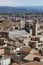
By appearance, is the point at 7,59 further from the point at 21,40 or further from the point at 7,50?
the point at 21,40

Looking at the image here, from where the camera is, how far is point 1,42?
23.6m

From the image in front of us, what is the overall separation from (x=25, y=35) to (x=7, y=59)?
43.5 ft

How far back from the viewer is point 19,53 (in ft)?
61.9

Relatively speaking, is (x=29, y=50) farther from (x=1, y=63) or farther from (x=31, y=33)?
(x=31, y=33)

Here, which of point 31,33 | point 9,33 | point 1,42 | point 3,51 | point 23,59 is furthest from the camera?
point 31,33

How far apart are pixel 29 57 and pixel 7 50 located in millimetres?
2657

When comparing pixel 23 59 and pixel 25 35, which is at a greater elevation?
pixel 23 59

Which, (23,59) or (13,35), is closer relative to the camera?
(23,59)

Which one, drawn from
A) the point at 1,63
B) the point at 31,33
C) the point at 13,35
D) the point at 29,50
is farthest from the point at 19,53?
the point at 31,33

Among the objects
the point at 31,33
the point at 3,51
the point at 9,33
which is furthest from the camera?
the point at 31,33

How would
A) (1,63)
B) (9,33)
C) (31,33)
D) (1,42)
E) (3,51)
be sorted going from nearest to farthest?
(1,63) < (3,51) < (1,42) < (9,33) < (31,33)

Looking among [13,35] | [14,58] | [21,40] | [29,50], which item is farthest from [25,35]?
[14,58]

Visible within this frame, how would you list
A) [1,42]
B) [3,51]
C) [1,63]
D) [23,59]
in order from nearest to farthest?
[1,63] < [23,59] < [3,51] < [1,42]

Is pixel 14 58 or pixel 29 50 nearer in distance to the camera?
pixel 14 58
